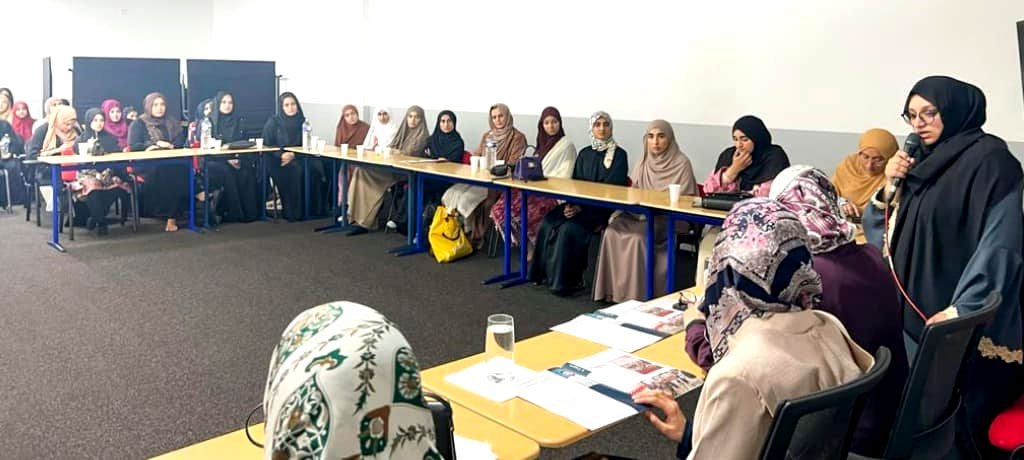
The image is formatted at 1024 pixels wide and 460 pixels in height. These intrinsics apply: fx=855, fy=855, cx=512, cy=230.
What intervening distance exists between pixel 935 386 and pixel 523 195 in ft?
12.6

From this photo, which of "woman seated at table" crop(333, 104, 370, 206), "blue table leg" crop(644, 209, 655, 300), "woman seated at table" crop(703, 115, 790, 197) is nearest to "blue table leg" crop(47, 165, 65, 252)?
"woman seated at table" crop(333, 104, 370, 206)

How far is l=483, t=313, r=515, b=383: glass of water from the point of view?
200cm

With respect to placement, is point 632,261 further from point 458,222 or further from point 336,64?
point 336,64

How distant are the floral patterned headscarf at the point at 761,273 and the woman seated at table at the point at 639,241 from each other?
305cm


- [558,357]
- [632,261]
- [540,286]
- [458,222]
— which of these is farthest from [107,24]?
[558,357]

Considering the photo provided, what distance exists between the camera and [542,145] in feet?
21.3

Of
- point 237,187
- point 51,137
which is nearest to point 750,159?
point 237,187

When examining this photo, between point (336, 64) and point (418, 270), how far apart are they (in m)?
4.31

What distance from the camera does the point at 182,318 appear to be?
473 centimetres

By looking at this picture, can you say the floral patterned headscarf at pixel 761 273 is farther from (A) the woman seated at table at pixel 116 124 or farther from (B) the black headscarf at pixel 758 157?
(A) the woman seated at table at pixel 116 124

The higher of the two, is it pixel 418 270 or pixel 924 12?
pixel 924 12

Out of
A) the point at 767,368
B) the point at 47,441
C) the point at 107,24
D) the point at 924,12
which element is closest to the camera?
the point at 767,368

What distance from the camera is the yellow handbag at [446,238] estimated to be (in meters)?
6.21

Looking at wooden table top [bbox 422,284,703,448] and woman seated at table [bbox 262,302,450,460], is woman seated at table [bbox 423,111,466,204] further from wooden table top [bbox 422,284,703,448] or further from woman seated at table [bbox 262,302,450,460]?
woman seated at table [bbox 262,302,450,460]
